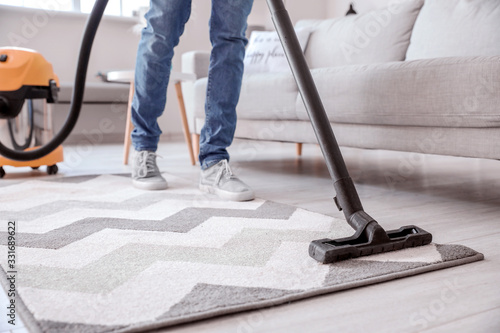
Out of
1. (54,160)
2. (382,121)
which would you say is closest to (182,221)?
(382,121)

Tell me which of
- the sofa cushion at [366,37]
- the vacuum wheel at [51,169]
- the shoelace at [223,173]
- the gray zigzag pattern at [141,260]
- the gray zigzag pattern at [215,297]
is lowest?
the vacuum wheel at [51,169]

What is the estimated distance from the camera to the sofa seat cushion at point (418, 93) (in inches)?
45.4

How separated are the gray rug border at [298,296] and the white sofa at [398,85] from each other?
48cm

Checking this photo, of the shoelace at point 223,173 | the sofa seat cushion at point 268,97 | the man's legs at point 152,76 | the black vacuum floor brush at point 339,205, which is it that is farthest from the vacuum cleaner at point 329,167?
the sofa seat cushion at point 268,97

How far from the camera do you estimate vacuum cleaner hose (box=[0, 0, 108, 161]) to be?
1.08m

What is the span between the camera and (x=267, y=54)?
2521mm

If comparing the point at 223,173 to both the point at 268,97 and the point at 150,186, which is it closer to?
the point at 150,186

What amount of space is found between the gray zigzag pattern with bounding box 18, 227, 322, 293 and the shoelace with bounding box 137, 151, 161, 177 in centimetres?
65

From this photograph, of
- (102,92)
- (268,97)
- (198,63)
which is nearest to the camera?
(268,97)

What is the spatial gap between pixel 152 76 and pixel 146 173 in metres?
0.31

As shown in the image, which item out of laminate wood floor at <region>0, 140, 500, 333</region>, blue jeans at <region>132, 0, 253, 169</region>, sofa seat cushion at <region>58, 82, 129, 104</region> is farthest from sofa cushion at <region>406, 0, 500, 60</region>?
sofa seat cushion at <region>58, 82, 129, 104</region>

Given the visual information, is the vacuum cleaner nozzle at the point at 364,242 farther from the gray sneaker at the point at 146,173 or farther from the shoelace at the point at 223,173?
the gray sneaker at the point at 146,173

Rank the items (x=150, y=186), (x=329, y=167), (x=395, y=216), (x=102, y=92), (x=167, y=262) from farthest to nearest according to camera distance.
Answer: (x=102, y=92) → (x=150, y=186) → (x=395, y=216) → (x=329, y=167) → (x=167, y=262)

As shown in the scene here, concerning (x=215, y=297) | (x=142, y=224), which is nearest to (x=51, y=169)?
(x=142, y=224)
